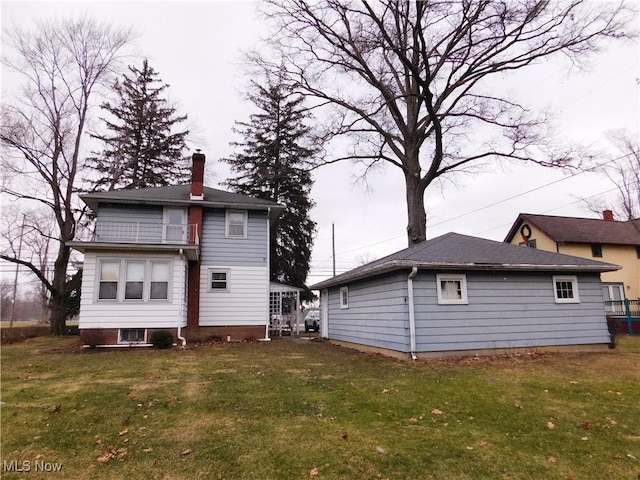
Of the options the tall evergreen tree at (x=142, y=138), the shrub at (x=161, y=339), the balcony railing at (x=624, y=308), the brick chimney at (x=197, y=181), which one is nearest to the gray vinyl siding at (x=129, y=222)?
the brick chimney at (x=197, y=181)

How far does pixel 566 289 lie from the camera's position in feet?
38.3

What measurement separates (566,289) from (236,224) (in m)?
12.3

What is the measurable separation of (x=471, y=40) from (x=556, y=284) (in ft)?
34.5

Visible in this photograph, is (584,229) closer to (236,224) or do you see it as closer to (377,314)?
(377,314)

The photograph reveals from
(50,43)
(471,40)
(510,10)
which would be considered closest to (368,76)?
(471,40)

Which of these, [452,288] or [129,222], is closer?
[452,288]

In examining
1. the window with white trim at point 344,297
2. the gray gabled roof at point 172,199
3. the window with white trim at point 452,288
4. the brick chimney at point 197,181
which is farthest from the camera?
the brick chimney at point 197,181

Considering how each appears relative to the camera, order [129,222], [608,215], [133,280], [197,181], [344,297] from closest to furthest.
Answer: [133,280], [344,297], [129,222], [197,181], [608,215]

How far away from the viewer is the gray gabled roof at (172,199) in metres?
15.5

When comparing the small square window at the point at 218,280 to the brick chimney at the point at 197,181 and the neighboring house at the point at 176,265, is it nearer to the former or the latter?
the neighboring house at the point at 176,265

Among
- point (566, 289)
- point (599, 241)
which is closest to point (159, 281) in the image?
point (566, 289)

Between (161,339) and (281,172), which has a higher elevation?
(281,172)

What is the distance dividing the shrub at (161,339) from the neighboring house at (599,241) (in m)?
22.5

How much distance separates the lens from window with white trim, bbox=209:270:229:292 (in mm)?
16250
